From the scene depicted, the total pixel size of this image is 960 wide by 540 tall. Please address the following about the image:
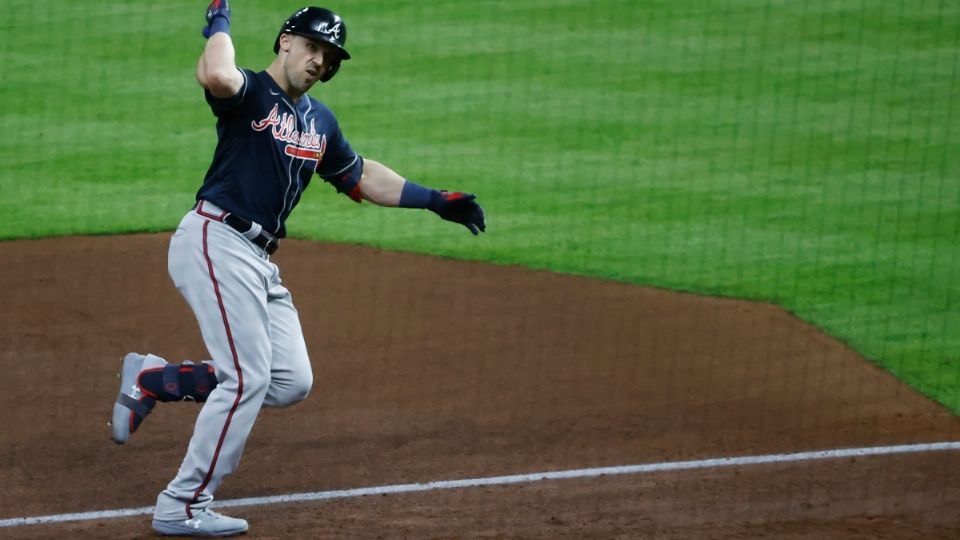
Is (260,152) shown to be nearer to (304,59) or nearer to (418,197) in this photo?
(304,59)

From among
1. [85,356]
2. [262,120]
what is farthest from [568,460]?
[85,356]

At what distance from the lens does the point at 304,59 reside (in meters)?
5.07

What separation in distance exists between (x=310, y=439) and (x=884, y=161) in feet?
19.0

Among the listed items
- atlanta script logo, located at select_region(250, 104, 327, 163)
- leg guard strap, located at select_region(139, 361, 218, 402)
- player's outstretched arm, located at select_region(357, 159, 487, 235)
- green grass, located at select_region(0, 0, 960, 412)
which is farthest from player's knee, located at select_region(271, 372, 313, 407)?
green grass, located at select_region(0, 0, 960, 412)

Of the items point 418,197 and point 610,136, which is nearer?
point 418,197

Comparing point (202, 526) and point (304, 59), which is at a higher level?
point (304, 59)

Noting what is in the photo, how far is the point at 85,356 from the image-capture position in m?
6.72

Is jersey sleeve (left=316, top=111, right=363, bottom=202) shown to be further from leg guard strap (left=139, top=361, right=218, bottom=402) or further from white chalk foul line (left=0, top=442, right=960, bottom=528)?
white chalk foul line (left=0, top=442, right=960, bottom=528)

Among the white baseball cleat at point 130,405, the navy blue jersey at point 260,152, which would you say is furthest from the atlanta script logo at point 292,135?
the white baseball cleat at point 130,405

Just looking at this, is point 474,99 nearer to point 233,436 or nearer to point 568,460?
point 568,460

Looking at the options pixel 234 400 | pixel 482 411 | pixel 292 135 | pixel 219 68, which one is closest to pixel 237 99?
pixel 219 68

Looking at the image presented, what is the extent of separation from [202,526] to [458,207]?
1668mm

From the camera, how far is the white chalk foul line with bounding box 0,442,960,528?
5.09m

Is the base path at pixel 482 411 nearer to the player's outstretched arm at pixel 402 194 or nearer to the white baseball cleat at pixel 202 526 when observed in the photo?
the white baseball cleat at pixel 202 526
